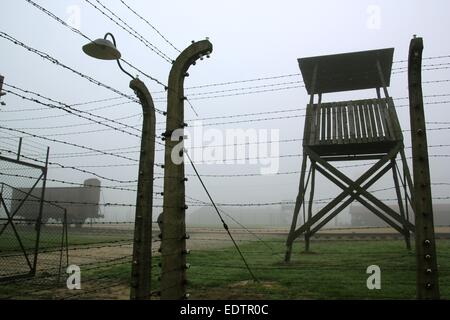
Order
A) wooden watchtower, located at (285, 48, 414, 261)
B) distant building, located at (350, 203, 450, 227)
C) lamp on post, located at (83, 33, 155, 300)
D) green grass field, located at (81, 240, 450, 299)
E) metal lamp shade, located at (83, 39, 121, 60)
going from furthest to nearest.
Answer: distant building, located at (350, 203, 450, 227) < wooden watchtower, located at (285, 48, 414, 261) < green grass field, located at (81, 240, 450, 299) < metal lamp shade, located at (83, 39, 121, 60) < lamp on post, located at (83, 33, 155, 300)

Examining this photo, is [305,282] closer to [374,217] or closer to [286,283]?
[286,283]

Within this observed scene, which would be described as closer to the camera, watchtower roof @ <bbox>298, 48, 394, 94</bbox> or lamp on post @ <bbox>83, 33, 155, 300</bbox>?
lamp on post @ <bbox>83, 33, 155, 300</bbox>

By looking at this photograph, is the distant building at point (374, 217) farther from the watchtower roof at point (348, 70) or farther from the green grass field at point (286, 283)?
the green grass field at point (286, 283)

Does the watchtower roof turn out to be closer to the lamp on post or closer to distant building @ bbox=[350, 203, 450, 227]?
the lamp on post

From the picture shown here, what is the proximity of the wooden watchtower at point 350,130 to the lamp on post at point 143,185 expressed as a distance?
625 cm

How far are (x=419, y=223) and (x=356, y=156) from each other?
25.4ft

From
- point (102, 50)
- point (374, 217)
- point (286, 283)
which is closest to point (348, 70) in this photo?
point (286, 283)

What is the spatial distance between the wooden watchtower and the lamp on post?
625 cm

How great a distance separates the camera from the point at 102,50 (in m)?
4.81

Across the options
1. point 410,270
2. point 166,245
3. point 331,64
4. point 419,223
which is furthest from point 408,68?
point 331,64

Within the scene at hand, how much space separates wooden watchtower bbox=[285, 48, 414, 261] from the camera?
997cm

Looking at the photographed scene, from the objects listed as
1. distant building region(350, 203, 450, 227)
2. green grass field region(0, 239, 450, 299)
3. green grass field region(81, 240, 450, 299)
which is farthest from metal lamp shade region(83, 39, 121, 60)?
distant building region(350, 203, 450, 227)
